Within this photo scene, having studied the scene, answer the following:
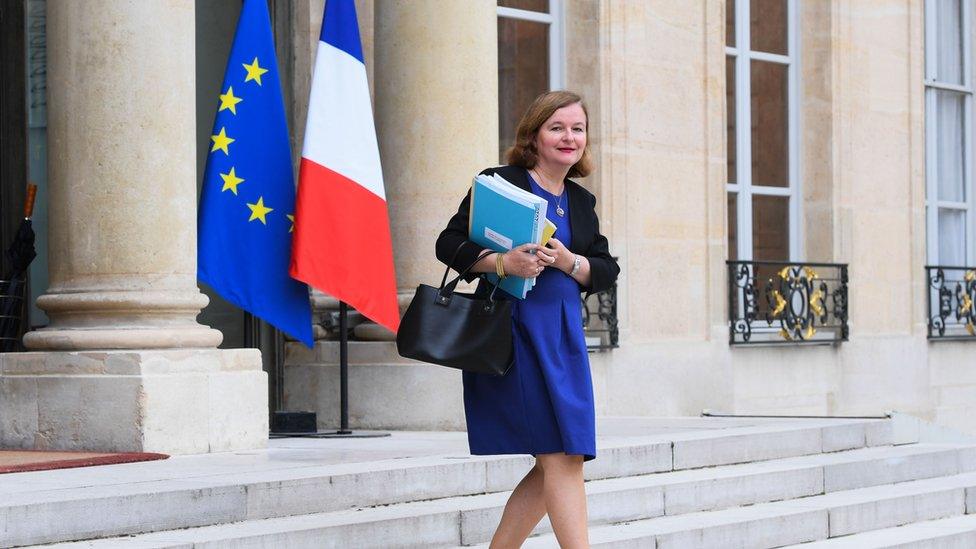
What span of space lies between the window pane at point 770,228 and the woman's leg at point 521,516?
825cm

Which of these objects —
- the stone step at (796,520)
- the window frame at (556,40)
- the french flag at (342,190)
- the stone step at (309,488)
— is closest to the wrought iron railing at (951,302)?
the window frame at (556,40)

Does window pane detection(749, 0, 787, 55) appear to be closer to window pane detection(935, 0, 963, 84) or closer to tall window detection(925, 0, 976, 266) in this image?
tall window detection(925, 0, 976, 266)

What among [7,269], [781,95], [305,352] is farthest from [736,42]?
[7,269]

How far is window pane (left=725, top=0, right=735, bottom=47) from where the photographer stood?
1311 centimetres

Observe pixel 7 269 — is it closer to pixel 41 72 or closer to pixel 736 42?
pixel 41 72

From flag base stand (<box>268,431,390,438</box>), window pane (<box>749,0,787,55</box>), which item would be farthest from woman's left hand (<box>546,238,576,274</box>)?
window pane (<box>749,0,787,55</box>)

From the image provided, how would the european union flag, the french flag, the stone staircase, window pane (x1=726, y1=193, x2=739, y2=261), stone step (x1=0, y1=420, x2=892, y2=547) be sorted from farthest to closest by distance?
1. window pane (x1=726, y1=193, x2=739, y2=261)
2. the french flag
3. the european union flag
4. the stone staircase
5. stone step (x1=0, y1=420, x2=892, y2=547)

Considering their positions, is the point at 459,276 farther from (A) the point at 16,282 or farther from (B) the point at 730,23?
(B) the point at 730,23

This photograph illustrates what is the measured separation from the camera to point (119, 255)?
7906mm

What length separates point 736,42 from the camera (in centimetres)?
1315

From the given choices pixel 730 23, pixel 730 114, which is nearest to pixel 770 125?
pixel 730 114

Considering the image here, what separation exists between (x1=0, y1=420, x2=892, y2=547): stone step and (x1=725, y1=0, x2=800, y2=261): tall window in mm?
4425

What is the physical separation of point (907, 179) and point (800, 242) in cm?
126

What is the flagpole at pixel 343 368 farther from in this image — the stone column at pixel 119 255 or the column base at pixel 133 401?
the stone column at pixel 119 255
